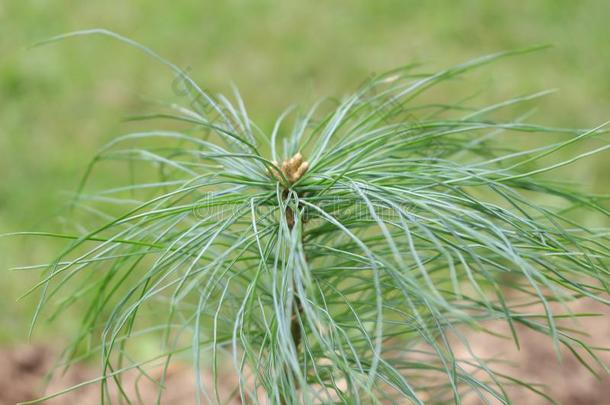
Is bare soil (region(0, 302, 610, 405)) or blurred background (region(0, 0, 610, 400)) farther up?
blurred background (region(0, 0, 610, 400))

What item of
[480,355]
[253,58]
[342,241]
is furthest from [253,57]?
[342,241]

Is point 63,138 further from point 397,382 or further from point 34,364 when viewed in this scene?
point 397,382

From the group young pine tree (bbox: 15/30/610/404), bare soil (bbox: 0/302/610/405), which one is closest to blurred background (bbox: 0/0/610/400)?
bare soil (bbox: 0/302/610/405)

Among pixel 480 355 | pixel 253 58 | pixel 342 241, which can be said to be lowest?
pixel 480 355

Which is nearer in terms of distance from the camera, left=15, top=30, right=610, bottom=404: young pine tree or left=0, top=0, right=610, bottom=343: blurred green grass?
left=15, top=30, right=610, bottom=404: young pine tree

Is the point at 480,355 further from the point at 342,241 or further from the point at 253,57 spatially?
the point at 253,57

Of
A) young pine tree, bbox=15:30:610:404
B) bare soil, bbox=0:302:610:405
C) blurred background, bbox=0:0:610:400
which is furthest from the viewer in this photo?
blurred background, bbox=0:0:610:400

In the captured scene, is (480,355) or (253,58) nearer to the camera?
(480,355)

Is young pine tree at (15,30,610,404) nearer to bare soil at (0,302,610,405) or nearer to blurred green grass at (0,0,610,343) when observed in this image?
bare soil at (0,302,610,405)

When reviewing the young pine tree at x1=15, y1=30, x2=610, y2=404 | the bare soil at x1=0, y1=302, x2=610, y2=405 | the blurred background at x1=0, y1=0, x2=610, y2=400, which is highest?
the blurred background at x1=0, y1=0, x2=610, y2=400

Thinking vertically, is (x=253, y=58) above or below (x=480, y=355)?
above
